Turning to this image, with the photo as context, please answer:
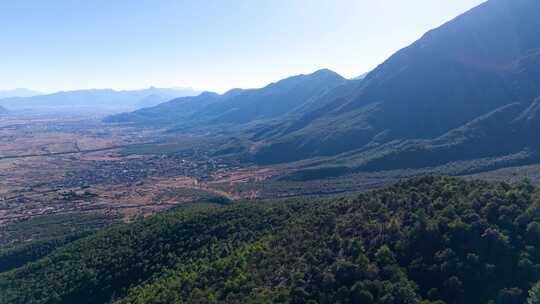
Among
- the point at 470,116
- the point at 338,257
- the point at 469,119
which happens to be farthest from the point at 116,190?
the point at 470,116

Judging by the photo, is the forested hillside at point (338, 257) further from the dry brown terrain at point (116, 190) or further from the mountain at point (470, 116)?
the mountain at point (470, 116)

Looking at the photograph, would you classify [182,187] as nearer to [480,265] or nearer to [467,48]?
[480,265]

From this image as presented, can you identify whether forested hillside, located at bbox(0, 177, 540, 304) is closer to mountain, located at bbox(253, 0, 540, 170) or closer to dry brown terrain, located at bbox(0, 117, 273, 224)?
dry brown terrain, located at bbox(0, 117, 273, 224)

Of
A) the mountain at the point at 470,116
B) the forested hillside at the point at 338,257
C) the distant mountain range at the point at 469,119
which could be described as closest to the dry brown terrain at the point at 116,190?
the distant mountain range at the point at 469,119

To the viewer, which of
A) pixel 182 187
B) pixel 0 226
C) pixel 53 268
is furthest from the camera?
pixel 182 187

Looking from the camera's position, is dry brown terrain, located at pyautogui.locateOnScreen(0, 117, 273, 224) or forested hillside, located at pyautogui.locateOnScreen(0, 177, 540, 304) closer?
forested hillside, located at pyautogui.locateOnScreen(0, 177, 540, 304)

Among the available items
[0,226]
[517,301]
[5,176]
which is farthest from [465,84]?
[5,176]

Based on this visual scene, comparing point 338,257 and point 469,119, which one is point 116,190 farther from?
point 469,119

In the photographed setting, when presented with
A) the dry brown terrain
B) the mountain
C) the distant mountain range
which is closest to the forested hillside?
the dry brown terrain
